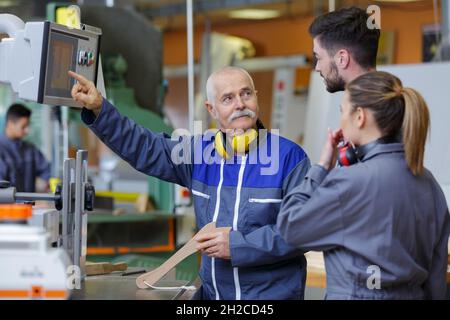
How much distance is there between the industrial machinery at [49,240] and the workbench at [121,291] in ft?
0.15

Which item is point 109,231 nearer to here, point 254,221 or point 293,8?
point 254,221

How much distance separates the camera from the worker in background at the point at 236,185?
2.05m

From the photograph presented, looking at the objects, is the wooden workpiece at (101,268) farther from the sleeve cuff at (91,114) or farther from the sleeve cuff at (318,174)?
the sleeve cuff at (318,174)

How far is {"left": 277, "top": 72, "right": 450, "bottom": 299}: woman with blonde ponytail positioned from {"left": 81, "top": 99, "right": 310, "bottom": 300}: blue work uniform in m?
0.26

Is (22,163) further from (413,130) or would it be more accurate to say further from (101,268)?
(413,130)

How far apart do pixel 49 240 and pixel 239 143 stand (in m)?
0.66

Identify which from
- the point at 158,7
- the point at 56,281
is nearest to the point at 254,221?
the point at 56,281

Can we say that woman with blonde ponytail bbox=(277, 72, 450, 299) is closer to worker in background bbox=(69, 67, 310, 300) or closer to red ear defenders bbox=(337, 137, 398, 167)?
red ear defenders bbox=(337, 137, 398, 167)

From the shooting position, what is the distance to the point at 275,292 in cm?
210

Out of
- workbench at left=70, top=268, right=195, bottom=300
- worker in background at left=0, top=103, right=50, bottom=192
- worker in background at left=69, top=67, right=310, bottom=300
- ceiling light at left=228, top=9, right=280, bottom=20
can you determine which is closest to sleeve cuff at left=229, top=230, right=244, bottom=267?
worker in background at left=69, top=67, right=310, bottom=300

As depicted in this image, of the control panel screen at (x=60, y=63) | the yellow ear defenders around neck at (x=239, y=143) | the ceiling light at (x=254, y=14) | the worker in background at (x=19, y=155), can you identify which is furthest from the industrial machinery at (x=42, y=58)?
the ceiling light at (x=254, y=14)

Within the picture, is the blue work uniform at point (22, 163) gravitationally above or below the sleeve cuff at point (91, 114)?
below

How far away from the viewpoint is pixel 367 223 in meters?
1.74

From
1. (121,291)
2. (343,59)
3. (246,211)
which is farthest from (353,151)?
(121,291)
